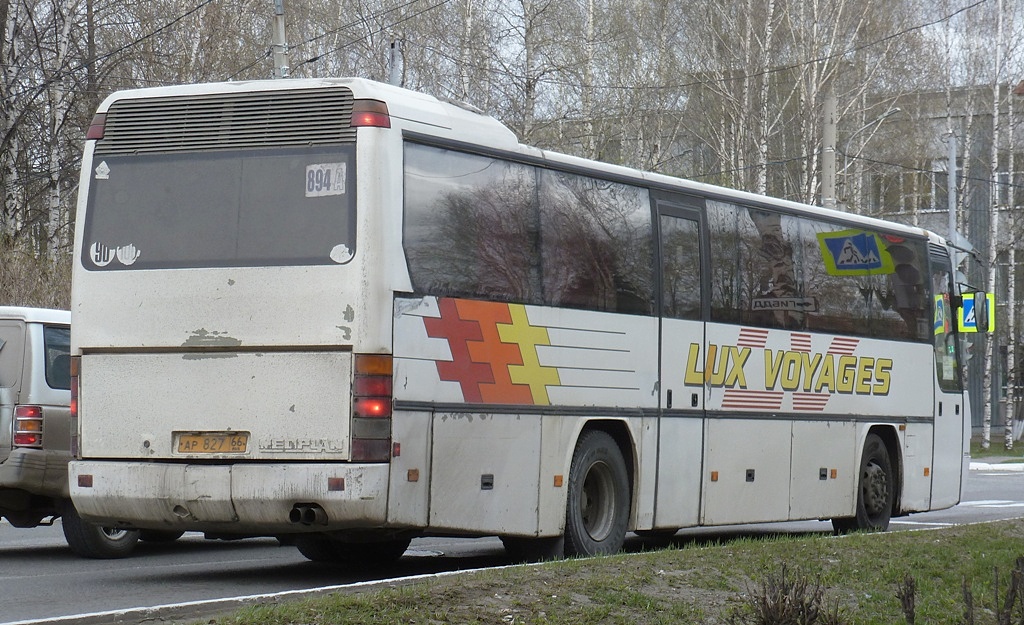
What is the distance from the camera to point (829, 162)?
2677 cm

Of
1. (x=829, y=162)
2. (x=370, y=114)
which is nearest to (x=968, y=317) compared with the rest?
(x=370, y=114)

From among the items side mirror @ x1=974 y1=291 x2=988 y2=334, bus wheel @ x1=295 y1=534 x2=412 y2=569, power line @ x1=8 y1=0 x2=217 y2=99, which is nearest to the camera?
bus wheel @ x1=295 y1=534 x2=412 y2=569

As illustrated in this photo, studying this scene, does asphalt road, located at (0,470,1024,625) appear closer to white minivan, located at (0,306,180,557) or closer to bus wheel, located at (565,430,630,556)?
white minivan, located at (0,306,180,557)

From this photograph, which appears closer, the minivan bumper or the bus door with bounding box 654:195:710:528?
the minivan bumper

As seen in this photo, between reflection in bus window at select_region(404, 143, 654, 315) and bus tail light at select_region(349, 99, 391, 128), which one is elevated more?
bus tail light at select_region(349, 99, 391, 128)

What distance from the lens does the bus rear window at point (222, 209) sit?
9.65m

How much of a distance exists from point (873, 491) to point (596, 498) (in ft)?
15.5

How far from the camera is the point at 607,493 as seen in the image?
11.8m

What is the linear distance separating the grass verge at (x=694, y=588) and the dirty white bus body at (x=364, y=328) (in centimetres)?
103

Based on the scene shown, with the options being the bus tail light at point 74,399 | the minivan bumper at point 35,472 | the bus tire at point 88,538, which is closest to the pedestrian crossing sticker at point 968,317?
the bus tire at point 88,538

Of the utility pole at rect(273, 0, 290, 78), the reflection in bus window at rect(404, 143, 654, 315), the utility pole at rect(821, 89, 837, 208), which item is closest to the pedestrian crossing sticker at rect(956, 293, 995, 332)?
the reflection in bus window at rect(404, 143, 654, 315)

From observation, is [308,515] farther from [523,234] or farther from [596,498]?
[596,498]

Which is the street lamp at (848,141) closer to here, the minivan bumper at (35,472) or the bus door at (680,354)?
the bus door at (680,354)

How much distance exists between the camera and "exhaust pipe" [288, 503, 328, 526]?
30.8 feet
